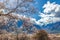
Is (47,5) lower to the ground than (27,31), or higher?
higher

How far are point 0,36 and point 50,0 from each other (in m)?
1.67

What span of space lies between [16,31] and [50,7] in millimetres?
1140

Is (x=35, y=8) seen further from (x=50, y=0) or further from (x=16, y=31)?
(x=16, y=31)

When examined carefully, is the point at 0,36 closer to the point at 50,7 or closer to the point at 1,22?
the point at 1,22

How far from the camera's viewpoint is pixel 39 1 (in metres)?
5.35

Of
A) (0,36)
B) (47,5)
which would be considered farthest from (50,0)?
(0,36)

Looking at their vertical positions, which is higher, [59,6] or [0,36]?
[59,6]

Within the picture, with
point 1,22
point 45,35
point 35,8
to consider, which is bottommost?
point 45,35

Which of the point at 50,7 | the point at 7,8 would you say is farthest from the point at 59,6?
the point at 7,8

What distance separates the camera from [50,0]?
5289 mm

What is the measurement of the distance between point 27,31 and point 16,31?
299mm

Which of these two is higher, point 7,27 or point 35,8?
point 35,8

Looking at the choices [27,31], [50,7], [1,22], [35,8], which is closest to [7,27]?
[1,22]

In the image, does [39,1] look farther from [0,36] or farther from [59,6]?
[0,36]
